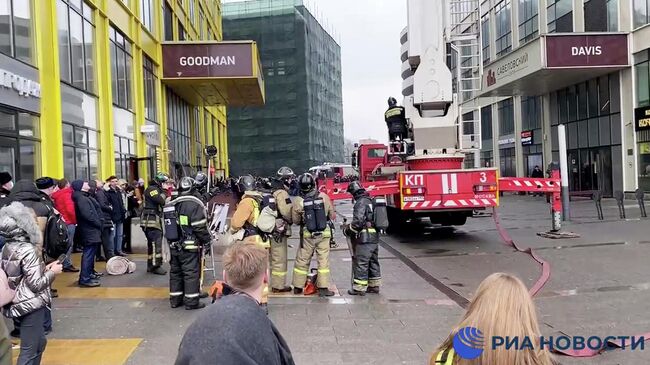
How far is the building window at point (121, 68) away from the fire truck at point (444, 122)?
8860mm

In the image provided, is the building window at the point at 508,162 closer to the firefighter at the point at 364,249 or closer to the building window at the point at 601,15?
the building window at the point at 601,15

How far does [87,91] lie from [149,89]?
659cm

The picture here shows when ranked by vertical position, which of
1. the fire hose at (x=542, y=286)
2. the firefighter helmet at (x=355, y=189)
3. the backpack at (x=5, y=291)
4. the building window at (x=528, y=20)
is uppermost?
the building window at (x=528, y=20)

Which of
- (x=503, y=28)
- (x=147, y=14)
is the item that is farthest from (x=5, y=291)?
(x=503, y=28)

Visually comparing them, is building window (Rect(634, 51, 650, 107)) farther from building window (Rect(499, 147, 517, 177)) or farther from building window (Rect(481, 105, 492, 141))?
building window (Rect(481, 105, 492, 141))

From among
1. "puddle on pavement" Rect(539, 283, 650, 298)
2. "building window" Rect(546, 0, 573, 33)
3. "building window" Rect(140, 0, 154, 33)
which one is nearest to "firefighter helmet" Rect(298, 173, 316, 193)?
"puddle on pavement" Rect(539, 283, 650, 298)

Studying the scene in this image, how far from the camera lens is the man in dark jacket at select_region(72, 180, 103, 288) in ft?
26.7

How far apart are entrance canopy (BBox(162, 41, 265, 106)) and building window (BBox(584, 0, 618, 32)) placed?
15.9 metres

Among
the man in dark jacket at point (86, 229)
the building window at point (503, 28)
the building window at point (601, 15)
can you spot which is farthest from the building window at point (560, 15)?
the man in dark jacket at point (86, 229)

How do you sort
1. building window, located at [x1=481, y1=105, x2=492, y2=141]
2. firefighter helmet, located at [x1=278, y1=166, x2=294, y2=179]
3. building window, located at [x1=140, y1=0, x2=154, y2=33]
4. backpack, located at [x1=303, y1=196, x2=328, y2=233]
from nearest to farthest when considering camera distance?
backpack, located at [x1=303, y1=196, x2=328, y2=233] < firefighter helmet, located at [x1=278, y1=166, x2=294, y2=179] < building window, located at [x1=140, y1=0, x2=154, y2=33] < building window, located at [x1=481, y1=105, x2=492, y2=141]

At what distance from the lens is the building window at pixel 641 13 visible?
22984mm

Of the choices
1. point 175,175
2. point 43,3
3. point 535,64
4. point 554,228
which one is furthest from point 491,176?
point 175,175

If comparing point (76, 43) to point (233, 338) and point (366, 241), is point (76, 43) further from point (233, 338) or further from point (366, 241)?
point (233, 338)

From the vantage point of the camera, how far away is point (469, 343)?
1982mm
